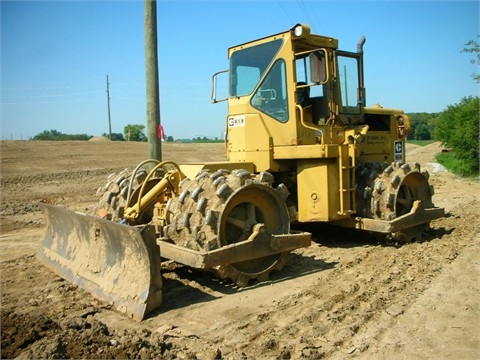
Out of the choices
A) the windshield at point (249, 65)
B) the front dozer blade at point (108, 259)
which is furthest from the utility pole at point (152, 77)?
the front dozer blade at point (108, 259)

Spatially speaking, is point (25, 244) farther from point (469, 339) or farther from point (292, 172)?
point (469, 339)

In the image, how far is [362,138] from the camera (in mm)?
6824

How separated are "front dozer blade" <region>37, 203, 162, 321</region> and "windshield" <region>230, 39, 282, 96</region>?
123 inches

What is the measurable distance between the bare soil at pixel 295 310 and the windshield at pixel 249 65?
8.74 ft

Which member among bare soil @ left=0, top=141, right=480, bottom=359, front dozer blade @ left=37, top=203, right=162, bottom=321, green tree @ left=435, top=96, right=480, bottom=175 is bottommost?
bare soil @ left=0, top=141, right=480, bottom=359

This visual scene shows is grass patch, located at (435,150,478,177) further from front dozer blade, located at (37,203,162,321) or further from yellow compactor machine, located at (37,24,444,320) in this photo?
front dozer blade, located at (37,203,162,321)

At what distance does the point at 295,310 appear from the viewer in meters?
4.41

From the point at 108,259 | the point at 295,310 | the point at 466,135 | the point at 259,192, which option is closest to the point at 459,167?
the point at 466,135

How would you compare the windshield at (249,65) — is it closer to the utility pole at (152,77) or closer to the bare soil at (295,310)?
the utility pole at (152,77)

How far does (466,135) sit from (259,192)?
17.4 m

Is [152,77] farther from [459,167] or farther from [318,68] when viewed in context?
[459,167]

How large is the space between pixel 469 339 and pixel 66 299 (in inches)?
153

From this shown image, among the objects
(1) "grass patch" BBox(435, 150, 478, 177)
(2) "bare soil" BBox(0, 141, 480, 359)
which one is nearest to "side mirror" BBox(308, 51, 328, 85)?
(2) "bare soil" BBox(0, 141, 480, 359)

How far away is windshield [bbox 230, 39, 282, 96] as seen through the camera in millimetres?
6734
